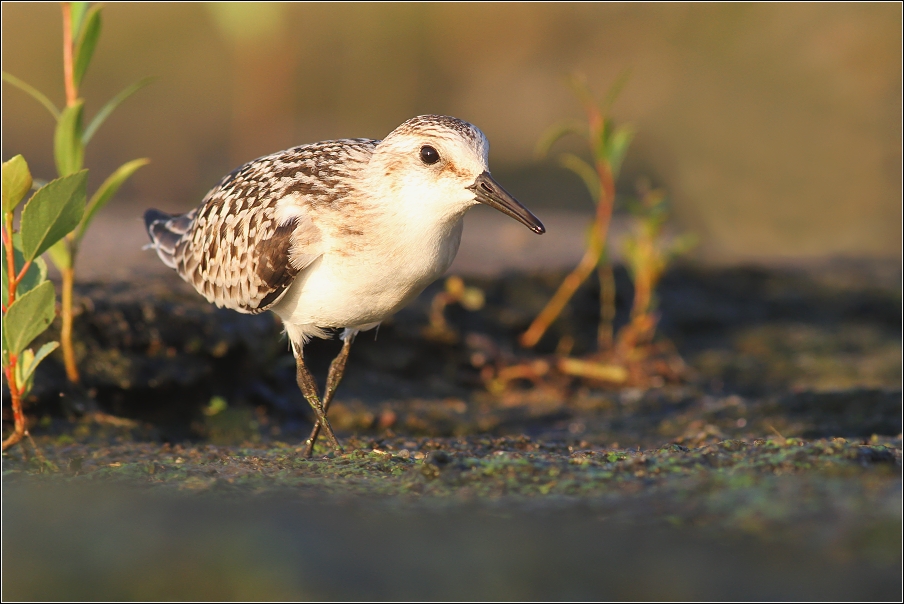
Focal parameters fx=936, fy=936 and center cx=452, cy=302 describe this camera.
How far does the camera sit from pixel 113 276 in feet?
21.8

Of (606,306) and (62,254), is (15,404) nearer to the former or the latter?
(62,254)

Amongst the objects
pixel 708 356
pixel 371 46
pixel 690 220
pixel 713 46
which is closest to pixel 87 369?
pixel 708 356

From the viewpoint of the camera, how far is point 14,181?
170 inches

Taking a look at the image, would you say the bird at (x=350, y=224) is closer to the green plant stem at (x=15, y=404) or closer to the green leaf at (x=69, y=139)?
the green leaf at (x=69, y=139)

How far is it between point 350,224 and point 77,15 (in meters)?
2.07

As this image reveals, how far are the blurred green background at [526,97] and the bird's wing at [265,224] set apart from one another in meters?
6.10

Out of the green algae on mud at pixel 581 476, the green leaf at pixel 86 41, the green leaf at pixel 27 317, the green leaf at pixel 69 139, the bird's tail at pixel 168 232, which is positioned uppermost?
the green leaf at pixel 86 41

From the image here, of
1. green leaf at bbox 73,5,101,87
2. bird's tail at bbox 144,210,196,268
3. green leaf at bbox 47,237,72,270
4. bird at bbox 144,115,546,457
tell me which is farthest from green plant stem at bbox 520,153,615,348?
green leaf at bbox 47,237,72,270

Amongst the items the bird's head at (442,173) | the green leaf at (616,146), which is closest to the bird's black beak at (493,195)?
the bird's head at (442,173)

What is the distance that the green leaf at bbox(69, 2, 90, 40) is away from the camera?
511 cm

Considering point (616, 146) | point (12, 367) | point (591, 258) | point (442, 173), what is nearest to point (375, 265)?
point (442, 173)

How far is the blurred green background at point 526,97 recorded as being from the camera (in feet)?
39.6

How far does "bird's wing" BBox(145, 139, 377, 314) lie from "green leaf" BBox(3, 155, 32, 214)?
3.63 feet

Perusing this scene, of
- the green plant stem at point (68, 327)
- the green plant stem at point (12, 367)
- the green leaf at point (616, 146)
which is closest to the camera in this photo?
the green plant stem at point (12, 367)
